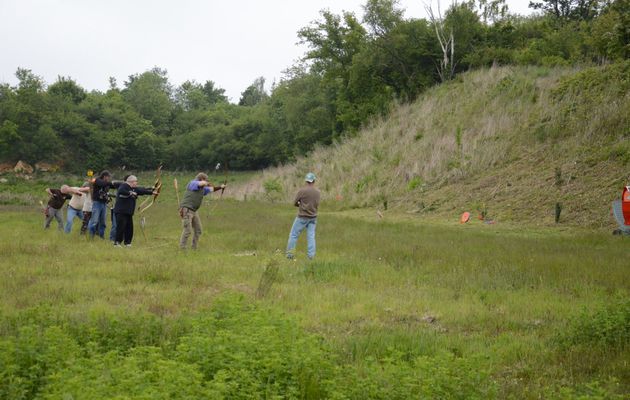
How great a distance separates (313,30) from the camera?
52531mm

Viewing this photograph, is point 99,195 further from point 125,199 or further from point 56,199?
point 56,199

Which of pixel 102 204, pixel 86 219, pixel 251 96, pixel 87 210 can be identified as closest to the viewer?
pixel 102 204

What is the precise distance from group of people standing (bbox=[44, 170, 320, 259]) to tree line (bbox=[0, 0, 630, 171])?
8340 millimetres

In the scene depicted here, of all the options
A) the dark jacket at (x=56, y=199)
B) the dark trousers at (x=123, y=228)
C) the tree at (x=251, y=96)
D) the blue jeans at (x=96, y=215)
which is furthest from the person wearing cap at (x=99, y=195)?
the tree at (x=251, y=96)

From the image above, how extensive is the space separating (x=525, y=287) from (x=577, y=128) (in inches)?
A: 730

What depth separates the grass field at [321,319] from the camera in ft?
17.9

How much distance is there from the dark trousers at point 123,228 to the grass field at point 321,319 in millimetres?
503

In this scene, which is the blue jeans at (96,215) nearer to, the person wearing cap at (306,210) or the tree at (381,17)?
the person wearing cap at (306,210)

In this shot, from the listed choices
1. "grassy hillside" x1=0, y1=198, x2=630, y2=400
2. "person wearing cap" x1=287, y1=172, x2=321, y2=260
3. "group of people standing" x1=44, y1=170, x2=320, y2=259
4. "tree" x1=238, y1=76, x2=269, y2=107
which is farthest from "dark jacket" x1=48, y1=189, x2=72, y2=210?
"tree" x1=238, y1=76, x2=269, y2=107

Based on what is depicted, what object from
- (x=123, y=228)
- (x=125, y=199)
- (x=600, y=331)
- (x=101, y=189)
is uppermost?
(x=101, y=189)

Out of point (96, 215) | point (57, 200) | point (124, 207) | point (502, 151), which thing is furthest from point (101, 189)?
point (502, 151)

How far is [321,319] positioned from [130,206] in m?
9.51

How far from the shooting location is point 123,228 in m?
16.8

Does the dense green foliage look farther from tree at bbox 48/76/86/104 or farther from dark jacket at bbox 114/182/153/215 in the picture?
tree at bbox 48/76/86/104
